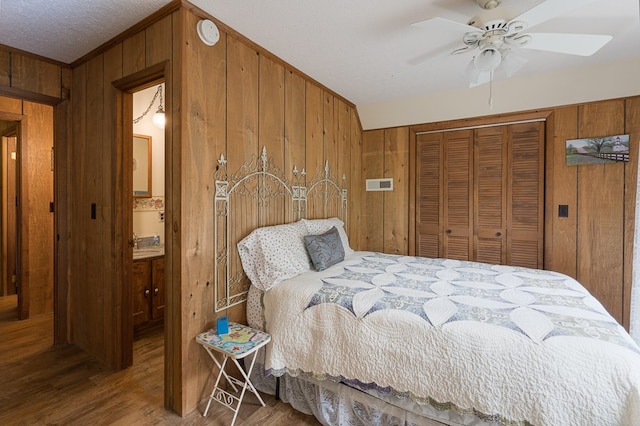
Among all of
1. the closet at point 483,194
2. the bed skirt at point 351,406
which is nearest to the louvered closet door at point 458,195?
the closet at point 483,194

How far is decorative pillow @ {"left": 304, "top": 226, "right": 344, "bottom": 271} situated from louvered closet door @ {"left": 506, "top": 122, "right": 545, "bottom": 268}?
1.91 m

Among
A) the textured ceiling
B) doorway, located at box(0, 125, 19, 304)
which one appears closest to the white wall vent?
the textured ceiling

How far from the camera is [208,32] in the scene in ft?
6.38

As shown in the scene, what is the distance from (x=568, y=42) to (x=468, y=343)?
1.77 m

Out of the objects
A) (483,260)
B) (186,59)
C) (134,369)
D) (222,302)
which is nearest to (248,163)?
(186,59)

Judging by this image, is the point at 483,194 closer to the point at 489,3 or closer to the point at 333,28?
the point at 489,3

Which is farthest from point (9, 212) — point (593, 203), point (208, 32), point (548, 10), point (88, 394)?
point (593, 203)

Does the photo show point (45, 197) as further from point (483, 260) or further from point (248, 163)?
point (483, 260)

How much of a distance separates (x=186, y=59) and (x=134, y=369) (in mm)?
2287

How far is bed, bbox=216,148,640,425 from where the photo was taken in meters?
1.25

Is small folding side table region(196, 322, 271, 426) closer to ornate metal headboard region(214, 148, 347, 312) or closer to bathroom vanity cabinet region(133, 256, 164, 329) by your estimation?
ornate metal headboard region(214, 148, 347, 312)

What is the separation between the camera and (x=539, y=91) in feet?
9.73

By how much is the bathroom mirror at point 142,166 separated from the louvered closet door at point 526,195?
398cm

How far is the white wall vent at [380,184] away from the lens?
3879mm
